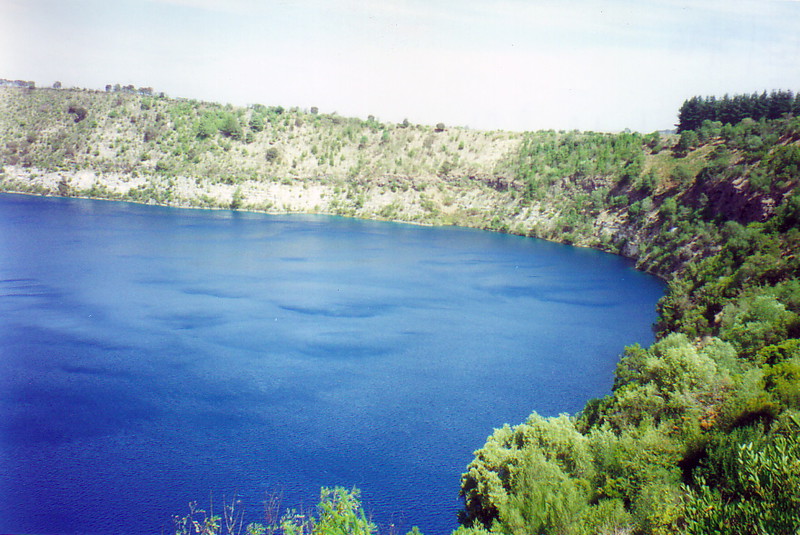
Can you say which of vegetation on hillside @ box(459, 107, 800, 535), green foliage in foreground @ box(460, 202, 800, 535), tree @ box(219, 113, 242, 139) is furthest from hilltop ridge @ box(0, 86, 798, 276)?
green foliage in foreground @ box(460, 202, 800, 535)

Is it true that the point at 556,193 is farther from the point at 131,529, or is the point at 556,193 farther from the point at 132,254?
the point at 131,529

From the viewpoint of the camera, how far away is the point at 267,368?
28.4m

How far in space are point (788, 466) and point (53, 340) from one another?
106 feet

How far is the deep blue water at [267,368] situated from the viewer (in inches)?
720

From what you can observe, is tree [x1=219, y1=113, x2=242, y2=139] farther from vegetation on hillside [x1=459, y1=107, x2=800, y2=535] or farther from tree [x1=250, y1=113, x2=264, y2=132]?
vegetation on hillside [x1=459, y1=107, x2=800, y2=535]

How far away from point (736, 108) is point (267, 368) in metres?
63.1

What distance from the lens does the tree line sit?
59.4 meters

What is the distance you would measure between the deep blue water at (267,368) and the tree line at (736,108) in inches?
976

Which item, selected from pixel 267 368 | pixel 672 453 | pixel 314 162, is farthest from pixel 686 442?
pixel 314 162

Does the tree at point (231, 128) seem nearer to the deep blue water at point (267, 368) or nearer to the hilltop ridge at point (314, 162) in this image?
the hilltop ridge at point (314, 162)

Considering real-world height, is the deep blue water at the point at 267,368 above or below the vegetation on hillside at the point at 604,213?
below

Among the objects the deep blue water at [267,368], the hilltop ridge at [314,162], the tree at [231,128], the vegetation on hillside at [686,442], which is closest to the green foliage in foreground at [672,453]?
the vegetation on hillside at [686,442]

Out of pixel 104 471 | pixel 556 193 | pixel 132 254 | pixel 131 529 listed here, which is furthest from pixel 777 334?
pixel 556 193

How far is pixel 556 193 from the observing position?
80.5m
